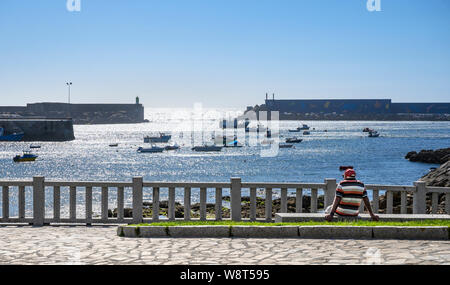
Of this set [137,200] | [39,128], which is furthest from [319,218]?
[39,128]

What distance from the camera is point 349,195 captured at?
10.9 meters

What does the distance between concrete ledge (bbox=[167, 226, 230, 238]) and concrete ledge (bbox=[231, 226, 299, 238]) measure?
164 millimetres

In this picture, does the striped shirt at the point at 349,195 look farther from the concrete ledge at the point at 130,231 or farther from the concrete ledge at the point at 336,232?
the concrete ledge at the point at 130,231

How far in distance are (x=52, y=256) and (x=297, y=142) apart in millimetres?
156770

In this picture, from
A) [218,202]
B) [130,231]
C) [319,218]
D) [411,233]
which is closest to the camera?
[411,233]

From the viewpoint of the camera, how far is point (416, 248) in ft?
29.9

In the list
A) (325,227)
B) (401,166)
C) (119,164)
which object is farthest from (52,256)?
(119,164)

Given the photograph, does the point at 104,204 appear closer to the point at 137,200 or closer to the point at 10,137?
the point at 137,200

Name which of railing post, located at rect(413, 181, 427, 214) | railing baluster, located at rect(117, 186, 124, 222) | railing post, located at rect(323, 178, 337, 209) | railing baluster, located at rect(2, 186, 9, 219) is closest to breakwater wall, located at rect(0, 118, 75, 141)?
railing baluster, located at rect(2, 186, 9, 219)

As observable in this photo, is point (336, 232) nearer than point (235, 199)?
Yes

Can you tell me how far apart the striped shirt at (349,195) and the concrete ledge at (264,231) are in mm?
1211

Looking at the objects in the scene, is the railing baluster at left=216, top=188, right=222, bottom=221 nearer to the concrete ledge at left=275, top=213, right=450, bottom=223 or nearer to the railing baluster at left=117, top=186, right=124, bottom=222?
the concrete ledge at left=275, top=213, right=450, bottom=223

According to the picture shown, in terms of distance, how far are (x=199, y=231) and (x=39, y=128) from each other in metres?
150
